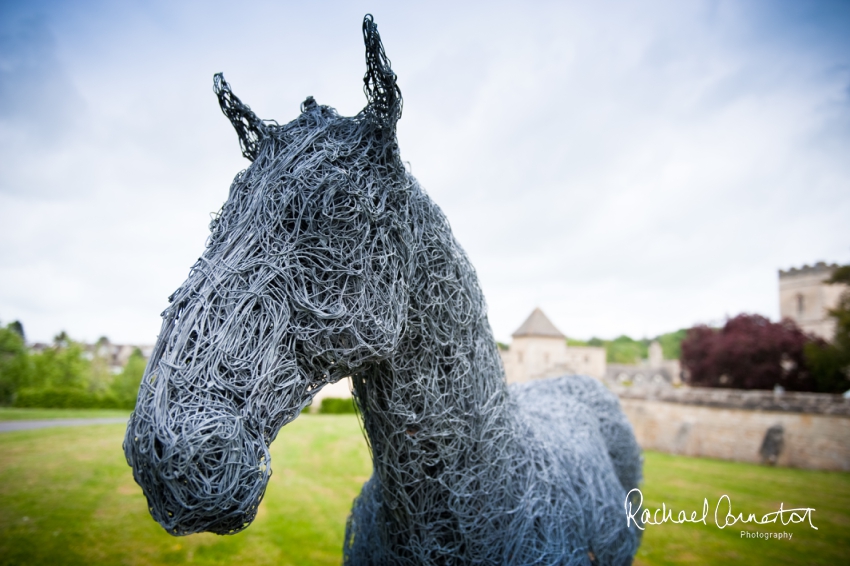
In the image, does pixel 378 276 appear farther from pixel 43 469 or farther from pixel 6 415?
pixel 6 415

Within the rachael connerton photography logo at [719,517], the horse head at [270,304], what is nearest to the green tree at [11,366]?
the rachael connerton photography logo at [719,517]

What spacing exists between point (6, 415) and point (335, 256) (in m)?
18.5

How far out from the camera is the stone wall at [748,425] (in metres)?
14.0

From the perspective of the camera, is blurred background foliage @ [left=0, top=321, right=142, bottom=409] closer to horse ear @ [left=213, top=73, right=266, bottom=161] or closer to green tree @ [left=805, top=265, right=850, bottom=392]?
horse ear @ [left=213, top=73, right=266, bottom=161]

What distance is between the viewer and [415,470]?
2.22 m

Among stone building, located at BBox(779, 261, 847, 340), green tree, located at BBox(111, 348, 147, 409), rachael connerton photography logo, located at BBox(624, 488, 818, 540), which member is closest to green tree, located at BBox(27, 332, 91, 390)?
green tree, located at BBox(111, 348, 147, 409)

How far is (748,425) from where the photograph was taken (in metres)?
15.7

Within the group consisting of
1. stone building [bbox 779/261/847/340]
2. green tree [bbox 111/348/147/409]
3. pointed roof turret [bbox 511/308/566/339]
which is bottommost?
green tree [bbox 111/348/147/409]

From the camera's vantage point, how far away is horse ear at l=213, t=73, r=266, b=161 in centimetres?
190

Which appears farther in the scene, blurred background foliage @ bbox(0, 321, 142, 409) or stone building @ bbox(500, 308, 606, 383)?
stone building @ bbox(500, 308, 606, 383)

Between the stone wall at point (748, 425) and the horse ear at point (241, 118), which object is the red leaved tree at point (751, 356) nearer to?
the stone wall at point (748, 425)

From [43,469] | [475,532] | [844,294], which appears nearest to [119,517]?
[43,469]

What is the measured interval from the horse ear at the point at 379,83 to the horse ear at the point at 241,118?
1.59 feet

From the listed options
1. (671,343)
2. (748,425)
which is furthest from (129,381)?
(671,343)
